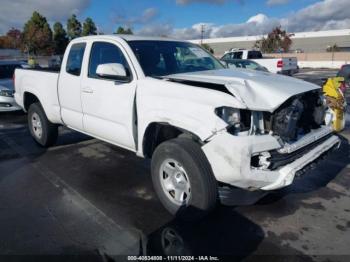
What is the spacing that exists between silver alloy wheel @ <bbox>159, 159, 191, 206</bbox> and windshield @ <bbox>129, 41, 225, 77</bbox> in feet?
4.03

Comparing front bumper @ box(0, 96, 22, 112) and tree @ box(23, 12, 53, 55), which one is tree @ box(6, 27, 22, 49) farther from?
front bumper @ box(0, 96, 22, 112)

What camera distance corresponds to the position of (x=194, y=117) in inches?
130

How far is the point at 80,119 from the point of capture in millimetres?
5113

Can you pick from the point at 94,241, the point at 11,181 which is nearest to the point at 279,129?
the point at 94,241

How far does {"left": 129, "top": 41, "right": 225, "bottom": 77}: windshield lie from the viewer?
4.36 metres

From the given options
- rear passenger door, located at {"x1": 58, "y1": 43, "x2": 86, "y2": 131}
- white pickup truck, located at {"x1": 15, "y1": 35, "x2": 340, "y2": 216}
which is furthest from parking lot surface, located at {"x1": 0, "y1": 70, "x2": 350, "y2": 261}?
rear passenger door, located at {"x1": 58, "y1": 43, "x2": 86, "y2": 131}

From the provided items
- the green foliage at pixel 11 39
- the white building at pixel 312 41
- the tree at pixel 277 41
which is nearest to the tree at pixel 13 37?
the green foliage at pixel 11 39

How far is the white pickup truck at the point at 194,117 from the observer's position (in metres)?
3.18

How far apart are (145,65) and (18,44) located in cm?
6874

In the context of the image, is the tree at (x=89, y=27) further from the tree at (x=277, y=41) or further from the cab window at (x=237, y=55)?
the cab window at (x=237, y=55)

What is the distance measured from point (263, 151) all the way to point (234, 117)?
430mm

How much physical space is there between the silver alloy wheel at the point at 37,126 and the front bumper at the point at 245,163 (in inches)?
165

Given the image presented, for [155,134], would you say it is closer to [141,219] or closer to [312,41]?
[141,219]

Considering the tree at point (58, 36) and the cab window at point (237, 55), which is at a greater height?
the tree at point (58, 36)
